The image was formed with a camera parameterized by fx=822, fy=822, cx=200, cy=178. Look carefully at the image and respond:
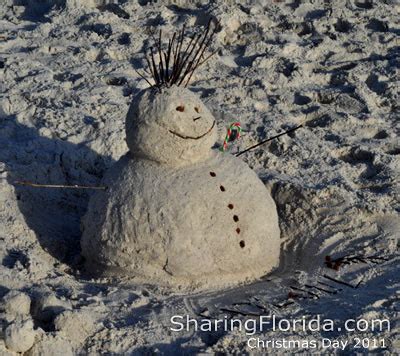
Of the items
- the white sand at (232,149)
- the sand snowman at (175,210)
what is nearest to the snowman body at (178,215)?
the sand snowman at (175,210)

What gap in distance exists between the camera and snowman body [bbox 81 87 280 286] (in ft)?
13.5

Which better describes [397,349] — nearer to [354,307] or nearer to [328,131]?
[354,307]

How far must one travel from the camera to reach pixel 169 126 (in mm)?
4137

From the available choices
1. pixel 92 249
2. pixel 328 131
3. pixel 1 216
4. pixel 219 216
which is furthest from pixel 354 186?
pixel 1 216

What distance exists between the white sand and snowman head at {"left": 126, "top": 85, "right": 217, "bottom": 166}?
2.26 feet

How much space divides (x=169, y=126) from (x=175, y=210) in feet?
1.39

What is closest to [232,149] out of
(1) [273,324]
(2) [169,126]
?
(2) [169,126]

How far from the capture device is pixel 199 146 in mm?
4227

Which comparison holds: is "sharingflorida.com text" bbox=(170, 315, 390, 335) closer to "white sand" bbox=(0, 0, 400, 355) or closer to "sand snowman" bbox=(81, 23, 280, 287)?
"white sand" bbox=(0, 0, 400, 355)

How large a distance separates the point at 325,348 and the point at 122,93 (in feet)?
11.2

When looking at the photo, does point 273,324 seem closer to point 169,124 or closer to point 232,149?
point 169,124

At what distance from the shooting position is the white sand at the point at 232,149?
3.74 metres

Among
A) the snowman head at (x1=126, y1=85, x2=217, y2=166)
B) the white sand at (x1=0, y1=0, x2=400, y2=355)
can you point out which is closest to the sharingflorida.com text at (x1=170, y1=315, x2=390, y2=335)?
the white sand at (x1=0, y1=0, x2=400, y2=355)

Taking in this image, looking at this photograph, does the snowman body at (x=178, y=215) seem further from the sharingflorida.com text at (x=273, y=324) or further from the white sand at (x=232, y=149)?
the sharingflorida.com text at (x=273, y=324)
